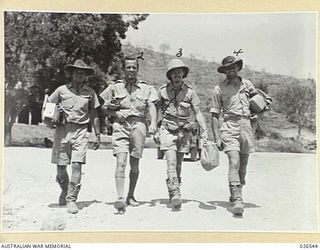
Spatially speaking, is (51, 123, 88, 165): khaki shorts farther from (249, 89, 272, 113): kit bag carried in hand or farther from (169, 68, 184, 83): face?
(249, 89, 272, 113): kit bag carried in hand

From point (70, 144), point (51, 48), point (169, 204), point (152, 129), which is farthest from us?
point (51, 48)

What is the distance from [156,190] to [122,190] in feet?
1.63

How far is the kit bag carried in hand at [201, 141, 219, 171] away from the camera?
5.71 m

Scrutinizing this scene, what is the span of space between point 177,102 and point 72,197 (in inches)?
44.0

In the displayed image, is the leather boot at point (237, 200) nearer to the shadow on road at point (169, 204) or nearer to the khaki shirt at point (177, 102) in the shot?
the shadow on road at point (169, 204)

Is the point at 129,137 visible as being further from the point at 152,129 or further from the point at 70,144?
the point at 70,144

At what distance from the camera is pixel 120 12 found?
5910 millimetres

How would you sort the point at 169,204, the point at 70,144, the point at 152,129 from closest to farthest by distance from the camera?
the point at 152,129 → the point at 70,144 → the point at 169,204

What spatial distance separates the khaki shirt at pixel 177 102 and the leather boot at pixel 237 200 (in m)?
0.68

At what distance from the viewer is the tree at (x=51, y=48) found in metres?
5.91

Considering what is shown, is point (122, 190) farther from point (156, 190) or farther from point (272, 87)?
point (272, 87)

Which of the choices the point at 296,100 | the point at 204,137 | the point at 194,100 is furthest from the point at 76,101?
the point at 296,100

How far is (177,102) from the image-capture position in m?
5.83

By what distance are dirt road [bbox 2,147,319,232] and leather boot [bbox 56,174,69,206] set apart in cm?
6
